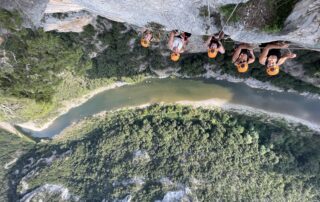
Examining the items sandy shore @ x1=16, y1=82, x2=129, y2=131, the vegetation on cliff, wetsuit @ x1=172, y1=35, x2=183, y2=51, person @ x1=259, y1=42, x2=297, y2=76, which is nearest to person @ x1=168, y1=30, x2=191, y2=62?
wetsuit @ x1=172, y1=35, x2=183, y2=51

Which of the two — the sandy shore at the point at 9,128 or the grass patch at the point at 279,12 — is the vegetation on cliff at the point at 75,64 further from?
the grass patch at the point at 279,12

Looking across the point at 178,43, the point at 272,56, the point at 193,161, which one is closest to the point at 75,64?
the point at 178,43

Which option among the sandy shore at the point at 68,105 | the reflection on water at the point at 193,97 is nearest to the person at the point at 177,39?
the reflection on water at the point at 193,97

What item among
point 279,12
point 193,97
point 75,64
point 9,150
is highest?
point 279,12

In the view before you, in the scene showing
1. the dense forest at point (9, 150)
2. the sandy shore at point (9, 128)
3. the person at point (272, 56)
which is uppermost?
the person at point (272, 56)

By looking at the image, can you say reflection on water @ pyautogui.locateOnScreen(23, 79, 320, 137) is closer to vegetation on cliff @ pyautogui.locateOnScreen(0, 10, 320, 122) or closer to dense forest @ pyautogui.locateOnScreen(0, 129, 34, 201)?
vegetation on cliff @ pyautogui.locateOnScreen(0, 10, 320, 122)

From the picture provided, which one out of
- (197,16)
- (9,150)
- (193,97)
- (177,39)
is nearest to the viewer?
(197,16)

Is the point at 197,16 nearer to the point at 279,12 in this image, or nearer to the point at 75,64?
the point at 279,12
